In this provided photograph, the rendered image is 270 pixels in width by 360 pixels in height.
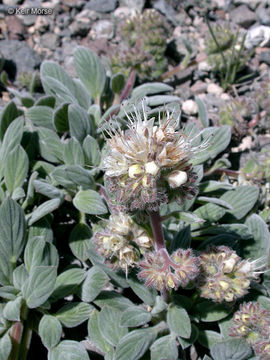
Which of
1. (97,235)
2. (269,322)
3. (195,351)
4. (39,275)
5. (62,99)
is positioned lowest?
(195,351)

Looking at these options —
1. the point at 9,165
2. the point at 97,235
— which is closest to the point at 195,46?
the point at 9,165

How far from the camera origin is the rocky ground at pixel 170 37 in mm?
5297

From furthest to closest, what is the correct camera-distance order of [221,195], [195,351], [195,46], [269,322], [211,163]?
[195,46] < [211,163] < [221,195] < [195,351] < [269,322]

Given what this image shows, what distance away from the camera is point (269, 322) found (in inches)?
109

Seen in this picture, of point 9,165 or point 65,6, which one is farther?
point 65,6

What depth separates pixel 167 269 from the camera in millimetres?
2543

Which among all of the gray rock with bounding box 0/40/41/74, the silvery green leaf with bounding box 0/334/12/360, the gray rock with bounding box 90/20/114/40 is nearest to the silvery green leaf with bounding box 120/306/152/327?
the silvery green leaf with bounding box 0/334/12/360

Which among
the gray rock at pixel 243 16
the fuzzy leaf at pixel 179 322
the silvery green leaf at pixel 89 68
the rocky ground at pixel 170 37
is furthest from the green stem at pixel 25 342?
the gray rock at pixel 243 16

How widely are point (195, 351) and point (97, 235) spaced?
133 centimetres

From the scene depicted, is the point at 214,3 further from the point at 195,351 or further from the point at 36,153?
the point at 195,351

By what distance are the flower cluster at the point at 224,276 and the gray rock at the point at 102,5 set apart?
4.26 meters

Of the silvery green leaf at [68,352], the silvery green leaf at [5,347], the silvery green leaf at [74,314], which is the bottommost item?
the silvery green leaf at [68,352]

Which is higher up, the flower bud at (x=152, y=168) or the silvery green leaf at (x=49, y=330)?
the flower bud at (x=152, y=168)

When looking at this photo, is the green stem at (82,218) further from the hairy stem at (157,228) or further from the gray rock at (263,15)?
the gray rock at (263,15)
